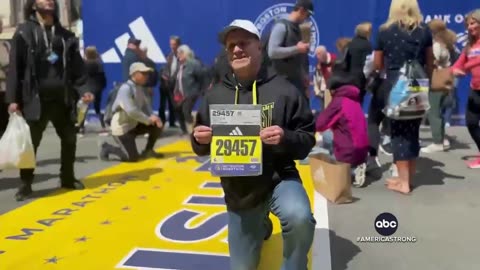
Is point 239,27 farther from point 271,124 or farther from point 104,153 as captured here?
point 104,153

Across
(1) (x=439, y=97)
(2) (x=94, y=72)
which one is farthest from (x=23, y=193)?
(1) (x=439, y=97)

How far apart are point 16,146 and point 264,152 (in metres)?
3.03

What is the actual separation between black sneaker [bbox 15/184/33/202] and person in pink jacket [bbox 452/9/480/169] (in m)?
4.43

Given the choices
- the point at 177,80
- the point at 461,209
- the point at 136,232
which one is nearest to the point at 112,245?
the point at 136,232

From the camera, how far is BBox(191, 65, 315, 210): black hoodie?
2.80m

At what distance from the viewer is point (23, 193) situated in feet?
16.6

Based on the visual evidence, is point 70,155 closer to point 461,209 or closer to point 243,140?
point 243,140

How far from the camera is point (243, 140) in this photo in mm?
2711

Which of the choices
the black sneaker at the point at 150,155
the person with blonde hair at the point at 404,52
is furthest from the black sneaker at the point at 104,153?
the person with blonde hair at the point at 404,52

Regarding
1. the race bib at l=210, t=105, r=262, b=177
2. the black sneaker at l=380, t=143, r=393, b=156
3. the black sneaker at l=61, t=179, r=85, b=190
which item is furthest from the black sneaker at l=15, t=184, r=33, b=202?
the black sneaker at l=380, t=143, r=393, b=156

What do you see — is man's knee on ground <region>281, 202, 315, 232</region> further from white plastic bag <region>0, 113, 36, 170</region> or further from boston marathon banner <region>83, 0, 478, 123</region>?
boston marathon banner <region>83, 0, 478, 123</region>

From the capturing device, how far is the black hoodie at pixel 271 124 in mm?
2805

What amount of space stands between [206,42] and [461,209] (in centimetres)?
734

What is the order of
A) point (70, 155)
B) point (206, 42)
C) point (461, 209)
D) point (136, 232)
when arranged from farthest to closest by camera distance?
point (206, 42) → point (70, 155) → point (461, 209) → point (136, 232)
